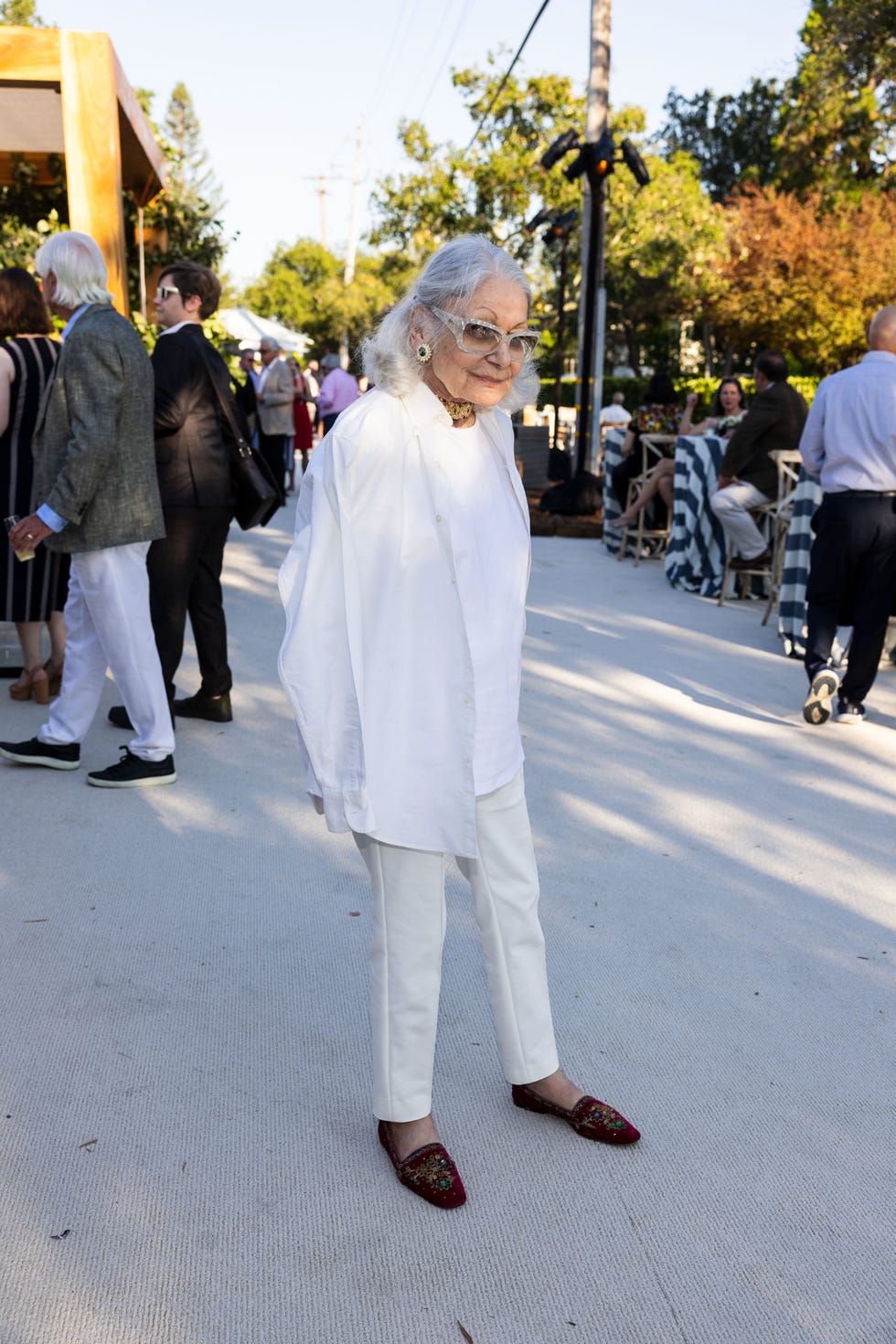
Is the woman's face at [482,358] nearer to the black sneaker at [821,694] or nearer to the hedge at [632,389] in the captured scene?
the black sneaker at [821,694]

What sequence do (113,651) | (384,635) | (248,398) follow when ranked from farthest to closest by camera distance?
(248,398) < (113,651) < (384,635)

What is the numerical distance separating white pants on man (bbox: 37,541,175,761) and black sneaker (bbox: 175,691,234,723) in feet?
2.66

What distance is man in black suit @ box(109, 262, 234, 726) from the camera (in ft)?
15.7

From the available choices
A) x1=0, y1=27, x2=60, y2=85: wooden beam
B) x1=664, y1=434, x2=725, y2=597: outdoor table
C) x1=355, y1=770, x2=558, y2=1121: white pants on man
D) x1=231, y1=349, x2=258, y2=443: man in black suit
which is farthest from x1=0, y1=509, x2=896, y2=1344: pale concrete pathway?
x1=231, y1=349, x2=258, y2=443: man in black suit

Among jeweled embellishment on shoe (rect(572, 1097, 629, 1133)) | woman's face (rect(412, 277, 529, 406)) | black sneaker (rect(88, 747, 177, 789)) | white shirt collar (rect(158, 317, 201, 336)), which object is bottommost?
jeweled embellishment on shoe (rect(572, 1097, 629, 1133))

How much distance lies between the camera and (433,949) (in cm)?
230

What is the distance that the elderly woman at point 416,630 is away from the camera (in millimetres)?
2152

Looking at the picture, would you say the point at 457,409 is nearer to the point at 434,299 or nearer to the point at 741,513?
the point at 434,299

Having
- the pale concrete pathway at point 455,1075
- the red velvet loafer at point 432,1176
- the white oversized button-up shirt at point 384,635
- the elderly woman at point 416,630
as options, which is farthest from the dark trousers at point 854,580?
the red velvet loafer at point 432,1176

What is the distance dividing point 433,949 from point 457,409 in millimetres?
1042

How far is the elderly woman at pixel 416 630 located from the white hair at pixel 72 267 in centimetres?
241

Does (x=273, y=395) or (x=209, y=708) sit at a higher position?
(x=273, y=395)

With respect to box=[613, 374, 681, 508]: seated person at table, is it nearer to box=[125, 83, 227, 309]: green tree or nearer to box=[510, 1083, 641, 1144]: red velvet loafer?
box=[125, 83, 227, 309]: green tree

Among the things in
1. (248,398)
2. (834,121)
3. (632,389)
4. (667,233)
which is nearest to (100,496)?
(248,398)
